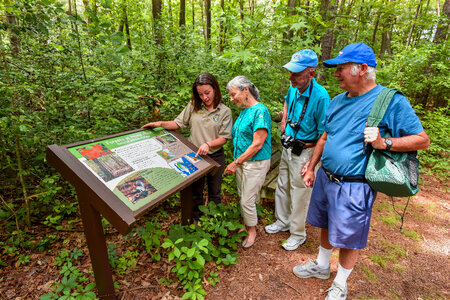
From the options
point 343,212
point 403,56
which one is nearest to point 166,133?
point 343,212

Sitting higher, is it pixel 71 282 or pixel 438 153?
pixel 71 282

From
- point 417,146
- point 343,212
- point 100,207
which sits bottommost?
point 343,212

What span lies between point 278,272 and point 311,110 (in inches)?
79.5

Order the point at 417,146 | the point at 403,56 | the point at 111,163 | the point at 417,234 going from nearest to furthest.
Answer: the point at 417,146 < the point at 111,163 < the point at 417,234 < the point at 403,56

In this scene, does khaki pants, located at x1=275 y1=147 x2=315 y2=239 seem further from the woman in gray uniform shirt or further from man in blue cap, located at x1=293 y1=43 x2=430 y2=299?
the woman in gray uniform shirt

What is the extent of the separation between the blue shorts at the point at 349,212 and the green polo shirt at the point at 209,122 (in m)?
1.31

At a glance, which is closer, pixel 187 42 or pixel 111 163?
pixel 111 163

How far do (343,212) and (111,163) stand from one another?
2130mm

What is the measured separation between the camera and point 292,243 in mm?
3227

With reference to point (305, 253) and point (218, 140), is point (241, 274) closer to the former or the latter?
point (305, 253)

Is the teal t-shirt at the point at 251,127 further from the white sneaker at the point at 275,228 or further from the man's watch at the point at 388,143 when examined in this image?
the white sneaker at the point at 275,228

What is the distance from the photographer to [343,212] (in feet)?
6.98

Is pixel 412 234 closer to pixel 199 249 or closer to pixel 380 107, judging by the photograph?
pixel 380 107

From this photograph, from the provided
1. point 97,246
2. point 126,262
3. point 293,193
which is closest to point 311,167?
point 293,193
